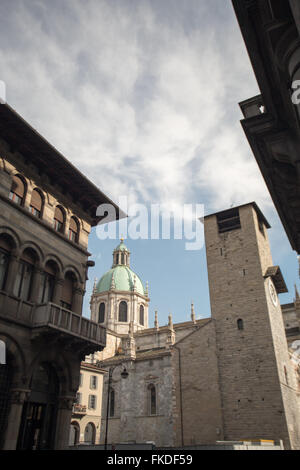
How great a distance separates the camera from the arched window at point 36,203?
600 inches

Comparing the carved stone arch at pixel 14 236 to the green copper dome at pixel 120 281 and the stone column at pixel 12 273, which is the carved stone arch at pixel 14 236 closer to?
the stone column at pixel 12 273

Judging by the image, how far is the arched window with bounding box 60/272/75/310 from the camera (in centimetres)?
1617

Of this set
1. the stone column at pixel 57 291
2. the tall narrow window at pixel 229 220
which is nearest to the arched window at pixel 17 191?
the stone column at pixel 57 291

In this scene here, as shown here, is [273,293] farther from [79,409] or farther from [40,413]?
[40,413]

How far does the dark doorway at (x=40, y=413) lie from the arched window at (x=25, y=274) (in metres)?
2.95

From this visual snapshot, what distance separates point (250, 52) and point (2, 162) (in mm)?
9868

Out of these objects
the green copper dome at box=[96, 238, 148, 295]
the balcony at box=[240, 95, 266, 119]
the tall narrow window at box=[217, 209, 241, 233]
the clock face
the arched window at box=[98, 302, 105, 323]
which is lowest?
the balcony at box=[240, 95, 266, 119]

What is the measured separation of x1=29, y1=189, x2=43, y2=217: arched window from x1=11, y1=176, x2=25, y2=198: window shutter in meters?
0.57

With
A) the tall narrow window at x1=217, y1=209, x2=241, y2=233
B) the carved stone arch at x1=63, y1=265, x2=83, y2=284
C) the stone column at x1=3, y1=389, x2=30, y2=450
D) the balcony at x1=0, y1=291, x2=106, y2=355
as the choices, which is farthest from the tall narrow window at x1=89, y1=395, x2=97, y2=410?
the stone column at x1=3, y1=389, x2=30, y2=450

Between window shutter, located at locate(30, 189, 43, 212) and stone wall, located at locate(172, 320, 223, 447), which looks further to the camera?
stone wall, located at locate(172, 320, 223, 447)

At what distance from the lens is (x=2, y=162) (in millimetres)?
13953

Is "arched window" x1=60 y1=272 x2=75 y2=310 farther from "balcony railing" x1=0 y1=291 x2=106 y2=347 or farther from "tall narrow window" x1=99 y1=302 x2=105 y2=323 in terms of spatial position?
"tall narrow window" x1=99 y1=302 x2=105 y2=323

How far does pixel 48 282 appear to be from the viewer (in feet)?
51.4
